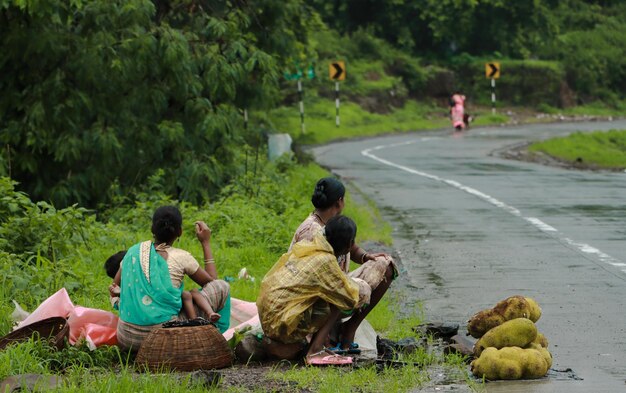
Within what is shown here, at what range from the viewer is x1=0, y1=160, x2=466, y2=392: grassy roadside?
8.05 meters

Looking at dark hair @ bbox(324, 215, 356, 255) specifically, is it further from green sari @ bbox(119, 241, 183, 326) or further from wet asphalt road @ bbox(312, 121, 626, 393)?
wet asphalt road @ bbox(312, 121, 626, 393)

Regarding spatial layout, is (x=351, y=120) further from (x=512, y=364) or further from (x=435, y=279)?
(x=512, y=364)

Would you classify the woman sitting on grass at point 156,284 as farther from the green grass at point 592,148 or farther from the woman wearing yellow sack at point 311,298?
the green grass at point 592,148

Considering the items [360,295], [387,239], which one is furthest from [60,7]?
[360,295]

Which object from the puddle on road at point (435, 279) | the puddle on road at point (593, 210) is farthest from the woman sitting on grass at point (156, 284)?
the puddle on road at point (593, 210)

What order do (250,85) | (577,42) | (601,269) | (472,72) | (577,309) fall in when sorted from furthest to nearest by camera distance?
(577,42) → (472,72) → (250,85) → (601,269) → (577,309)

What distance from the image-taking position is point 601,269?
1298 cm

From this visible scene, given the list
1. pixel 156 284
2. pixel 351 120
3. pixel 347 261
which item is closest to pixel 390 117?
pixel 351 120

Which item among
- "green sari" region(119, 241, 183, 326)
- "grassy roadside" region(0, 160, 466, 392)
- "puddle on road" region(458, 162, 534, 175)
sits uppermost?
"green sari" region(119, 241, 183, 326)

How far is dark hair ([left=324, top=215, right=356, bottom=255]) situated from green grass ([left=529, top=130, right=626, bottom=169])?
2208 centimetres

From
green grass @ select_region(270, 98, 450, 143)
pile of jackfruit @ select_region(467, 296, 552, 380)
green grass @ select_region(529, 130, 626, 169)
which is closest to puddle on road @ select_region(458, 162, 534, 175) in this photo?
green grass @ select_region(529, 130, 626, 169)

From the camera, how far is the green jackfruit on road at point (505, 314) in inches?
356

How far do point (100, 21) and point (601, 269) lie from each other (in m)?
9.03

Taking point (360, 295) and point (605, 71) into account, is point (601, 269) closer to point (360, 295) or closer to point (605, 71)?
point (360, 295)
